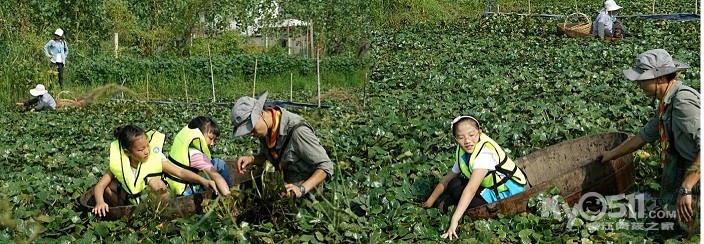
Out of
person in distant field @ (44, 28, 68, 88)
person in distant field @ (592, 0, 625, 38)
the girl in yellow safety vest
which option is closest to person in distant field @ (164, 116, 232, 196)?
the girl in yellow safety vest

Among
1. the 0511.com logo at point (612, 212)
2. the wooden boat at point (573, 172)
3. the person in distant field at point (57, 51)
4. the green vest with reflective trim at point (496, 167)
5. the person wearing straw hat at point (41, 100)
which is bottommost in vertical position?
the person wearing straw hat at point (41, 100)

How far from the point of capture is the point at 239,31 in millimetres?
26734

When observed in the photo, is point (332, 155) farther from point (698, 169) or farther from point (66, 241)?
point (698, 169)

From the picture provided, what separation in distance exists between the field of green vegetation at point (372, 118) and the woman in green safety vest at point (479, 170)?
247 mm

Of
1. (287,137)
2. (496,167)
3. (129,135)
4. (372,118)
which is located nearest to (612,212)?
(496,167)

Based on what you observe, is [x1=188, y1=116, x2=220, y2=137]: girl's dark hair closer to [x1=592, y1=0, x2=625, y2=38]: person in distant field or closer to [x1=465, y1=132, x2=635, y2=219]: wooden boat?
[x1=465, y1=132, x2=635, y2=219]: wooden boat

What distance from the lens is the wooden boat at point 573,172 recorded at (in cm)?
560

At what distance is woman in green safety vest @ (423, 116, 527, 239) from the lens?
18.5ft

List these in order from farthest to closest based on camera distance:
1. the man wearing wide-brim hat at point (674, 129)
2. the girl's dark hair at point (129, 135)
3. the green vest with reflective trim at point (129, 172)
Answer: the green vest with reflective trim at point (129, 172) < the girl's dark hair at point (129, 135) < the man wearing wide-brim hat at point (674, 129)

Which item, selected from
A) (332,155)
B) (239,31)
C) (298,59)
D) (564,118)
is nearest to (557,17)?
(298,59)

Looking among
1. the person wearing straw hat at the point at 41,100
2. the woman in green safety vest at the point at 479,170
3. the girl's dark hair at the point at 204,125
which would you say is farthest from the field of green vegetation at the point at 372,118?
the girl's dark hair at the point at 204,125

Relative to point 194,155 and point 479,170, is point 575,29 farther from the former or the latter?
point 479,170

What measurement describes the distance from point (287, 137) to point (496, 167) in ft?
4.35

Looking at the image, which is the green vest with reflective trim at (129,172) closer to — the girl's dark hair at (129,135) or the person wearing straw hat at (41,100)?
the girl's dark hair at (129,135)
